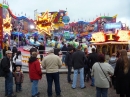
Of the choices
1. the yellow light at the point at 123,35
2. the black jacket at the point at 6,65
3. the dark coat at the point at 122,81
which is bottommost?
the dark coat at the point at 122,81

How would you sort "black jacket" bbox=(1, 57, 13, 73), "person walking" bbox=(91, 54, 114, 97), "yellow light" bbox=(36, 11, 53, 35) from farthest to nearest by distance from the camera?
1. "yellow light" bbox=(36, 11, 53, 35)
2. "black jacket" bbox=(1, 57, 13, 73)
3. "person walking" bbox=(91, 54, 114, 97)

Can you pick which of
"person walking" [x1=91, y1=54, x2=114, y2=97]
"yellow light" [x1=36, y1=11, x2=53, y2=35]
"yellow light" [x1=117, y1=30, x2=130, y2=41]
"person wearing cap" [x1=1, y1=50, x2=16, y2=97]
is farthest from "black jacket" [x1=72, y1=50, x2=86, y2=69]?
"yellow light" [x1=117, y1=30, x2=130, y2=41]

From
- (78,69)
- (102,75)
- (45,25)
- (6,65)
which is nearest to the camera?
(102,75)

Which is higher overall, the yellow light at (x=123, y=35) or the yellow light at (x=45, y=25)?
the yellow light at (x=45, y=25)

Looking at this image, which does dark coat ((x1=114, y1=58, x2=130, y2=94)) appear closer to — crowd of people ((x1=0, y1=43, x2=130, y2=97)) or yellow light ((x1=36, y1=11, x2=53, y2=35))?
crowd of people ((x1=0, y1=43, x2=130, y2=97))

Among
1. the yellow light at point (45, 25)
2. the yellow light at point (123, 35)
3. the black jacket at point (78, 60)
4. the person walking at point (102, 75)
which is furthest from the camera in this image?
the yellow light at point (123, 35)

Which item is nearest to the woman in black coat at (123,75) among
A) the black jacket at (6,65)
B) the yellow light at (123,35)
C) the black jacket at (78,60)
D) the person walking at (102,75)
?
the person walking at (102,75)

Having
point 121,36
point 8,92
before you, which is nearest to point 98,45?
point 121,36

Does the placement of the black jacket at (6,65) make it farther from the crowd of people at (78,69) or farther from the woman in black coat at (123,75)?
the woman in black coat at (123,75)

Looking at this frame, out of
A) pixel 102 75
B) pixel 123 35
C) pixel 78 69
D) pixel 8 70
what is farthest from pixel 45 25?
pixel 102 75

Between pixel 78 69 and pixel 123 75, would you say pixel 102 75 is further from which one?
pixel 78 69

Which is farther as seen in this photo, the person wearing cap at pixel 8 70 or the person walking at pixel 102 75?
the person wearing cap at pixel 8 70

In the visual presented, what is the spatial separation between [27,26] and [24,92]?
31.5 metres

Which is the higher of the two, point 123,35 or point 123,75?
point 123,35
